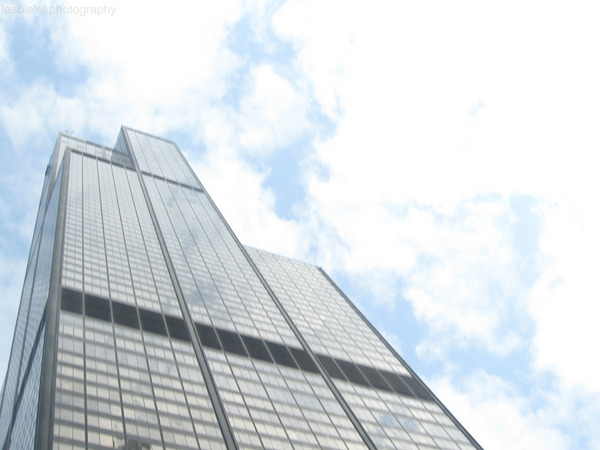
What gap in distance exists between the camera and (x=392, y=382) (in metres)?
95.4

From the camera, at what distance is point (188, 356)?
7431 cm

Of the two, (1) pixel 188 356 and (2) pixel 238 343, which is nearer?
(1) pixel 188 356

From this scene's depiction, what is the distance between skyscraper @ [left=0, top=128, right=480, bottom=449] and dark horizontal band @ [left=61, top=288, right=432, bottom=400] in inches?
10.9

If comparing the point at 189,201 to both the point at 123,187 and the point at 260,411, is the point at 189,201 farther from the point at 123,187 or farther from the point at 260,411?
the point at 260,411

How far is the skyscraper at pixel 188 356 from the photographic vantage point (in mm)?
57188

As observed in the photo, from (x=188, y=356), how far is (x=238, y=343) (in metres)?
12.9

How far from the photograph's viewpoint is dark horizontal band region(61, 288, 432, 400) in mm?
77062

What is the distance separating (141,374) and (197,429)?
929cm

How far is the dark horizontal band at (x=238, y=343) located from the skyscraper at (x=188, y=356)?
28cm

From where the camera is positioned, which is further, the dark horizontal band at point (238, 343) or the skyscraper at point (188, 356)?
the dark horizontal band at point (238, 343)

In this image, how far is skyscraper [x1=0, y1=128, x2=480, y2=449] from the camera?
57.2 metres

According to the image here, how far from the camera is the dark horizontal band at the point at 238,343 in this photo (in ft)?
253

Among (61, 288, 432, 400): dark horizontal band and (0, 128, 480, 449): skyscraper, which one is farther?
(61, 288, 432, 400): dark horizontal band

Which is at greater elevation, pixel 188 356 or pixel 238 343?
pixel 238 343
